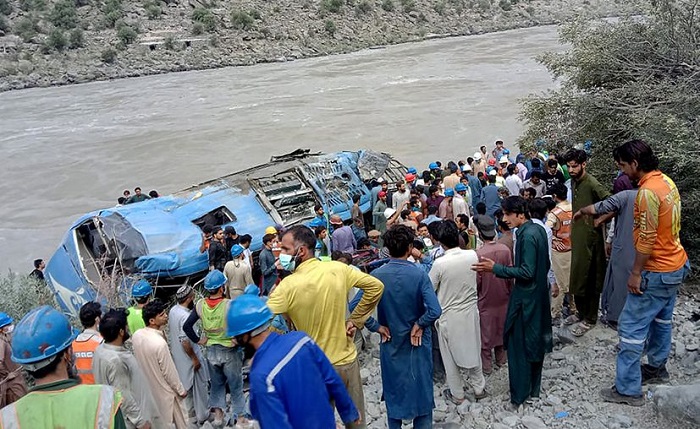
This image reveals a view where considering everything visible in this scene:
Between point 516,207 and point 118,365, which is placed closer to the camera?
point 118,365

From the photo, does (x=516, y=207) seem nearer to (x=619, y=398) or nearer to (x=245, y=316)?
(x=619, y=398)

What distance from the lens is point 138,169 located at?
64.7 feet

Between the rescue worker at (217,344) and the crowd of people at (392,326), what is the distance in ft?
0.04

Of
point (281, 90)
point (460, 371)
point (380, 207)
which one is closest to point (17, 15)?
point (281, 90)

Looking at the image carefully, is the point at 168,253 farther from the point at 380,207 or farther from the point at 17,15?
the point at 17,15

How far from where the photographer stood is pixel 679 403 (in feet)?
12.4

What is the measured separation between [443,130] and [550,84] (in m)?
7.74

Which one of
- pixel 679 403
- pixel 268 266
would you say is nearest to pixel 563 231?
pixel 679 403

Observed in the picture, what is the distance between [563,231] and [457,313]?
1873 millimetres

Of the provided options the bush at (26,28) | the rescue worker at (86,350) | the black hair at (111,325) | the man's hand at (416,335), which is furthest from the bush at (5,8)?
the man's hand at (416,335)

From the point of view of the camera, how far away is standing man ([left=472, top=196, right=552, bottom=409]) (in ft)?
A: 13.8

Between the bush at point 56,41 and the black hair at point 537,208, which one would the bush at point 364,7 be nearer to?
the bush at point 56,41

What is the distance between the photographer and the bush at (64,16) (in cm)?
4572

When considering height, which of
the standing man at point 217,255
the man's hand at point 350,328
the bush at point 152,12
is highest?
the man's hand at point 350,328
